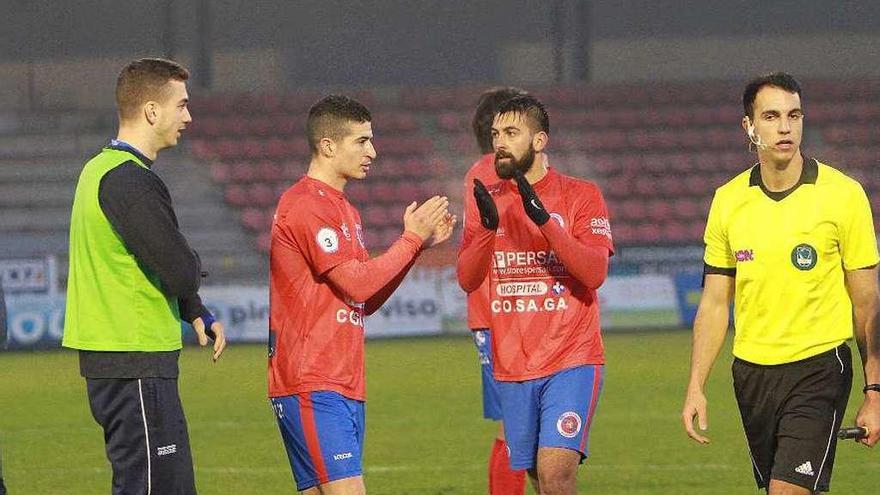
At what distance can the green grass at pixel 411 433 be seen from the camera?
34.3 ft

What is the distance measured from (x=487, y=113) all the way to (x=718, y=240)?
2552mm

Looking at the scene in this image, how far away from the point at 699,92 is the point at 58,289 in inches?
600

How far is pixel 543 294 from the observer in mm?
7090

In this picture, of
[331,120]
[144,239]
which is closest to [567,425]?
[331,120]

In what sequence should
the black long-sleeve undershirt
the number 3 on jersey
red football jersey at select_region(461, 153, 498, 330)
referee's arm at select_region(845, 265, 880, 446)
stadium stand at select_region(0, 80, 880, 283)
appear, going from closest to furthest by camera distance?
the black long-sleeve undershirt → referee's arm at select_region(845, 265, 880, 446) → the number 3 on jersey → red football jersey at select_region(461, 153, 498, 330) → stadium stand at select_region(0, 80, 880, 283)

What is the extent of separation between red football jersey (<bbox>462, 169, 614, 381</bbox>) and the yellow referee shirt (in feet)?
3.14

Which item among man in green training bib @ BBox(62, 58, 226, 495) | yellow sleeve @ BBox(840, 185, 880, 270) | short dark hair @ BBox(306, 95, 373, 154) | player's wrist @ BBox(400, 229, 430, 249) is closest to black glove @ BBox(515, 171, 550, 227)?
player's wrist @ BBox(400, 229, 430, 249)

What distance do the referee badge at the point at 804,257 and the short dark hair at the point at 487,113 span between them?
2.64 meters

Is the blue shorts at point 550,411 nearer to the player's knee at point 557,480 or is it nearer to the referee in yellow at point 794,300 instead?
the player's knee at point 557,480

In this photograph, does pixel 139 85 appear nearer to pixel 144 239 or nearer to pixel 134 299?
pixel 144 239

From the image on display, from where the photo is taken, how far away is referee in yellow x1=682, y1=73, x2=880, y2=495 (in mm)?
6043

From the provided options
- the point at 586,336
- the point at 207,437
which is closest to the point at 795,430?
the point at 586,336

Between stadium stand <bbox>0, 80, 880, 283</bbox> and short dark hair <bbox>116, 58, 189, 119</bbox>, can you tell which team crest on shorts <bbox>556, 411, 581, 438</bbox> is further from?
stadium stand <bbox>0, 80, 880, 283</bbox>

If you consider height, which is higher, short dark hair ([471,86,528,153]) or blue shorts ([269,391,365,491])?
short dark hair ([471,86,528,153])
